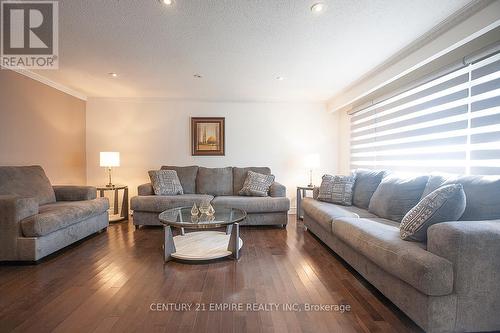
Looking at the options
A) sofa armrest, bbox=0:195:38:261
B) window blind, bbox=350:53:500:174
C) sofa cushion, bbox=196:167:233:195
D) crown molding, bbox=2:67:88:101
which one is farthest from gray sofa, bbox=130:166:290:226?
crown molding, bbox=2:67:88:101

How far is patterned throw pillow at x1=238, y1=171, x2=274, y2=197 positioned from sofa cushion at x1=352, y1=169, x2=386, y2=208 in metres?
1.42

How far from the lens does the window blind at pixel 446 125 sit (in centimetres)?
211

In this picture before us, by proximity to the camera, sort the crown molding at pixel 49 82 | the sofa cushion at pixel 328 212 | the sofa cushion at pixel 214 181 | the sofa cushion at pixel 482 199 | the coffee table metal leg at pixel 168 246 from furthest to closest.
Result: the sofa cushion at pixel 214 181
the crown molding at pixel 49 82
the sofa cushion at pixel 328 212
the coffee table metal leg at pixel 168 246
the sofa cushion at pixel 482 199

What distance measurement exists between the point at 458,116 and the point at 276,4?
2.05 meters

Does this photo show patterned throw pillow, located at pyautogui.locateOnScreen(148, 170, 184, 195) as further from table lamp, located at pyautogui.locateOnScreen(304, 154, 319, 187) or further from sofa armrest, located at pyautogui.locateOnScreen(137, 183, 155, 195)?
table lamp, located at pyautogui.locateOnScreen(304, 154, 319, 187)

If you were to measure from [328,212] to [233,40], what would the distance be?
2117 mm

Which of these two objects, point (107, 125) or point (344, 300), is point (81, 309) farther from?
point (107, 125)

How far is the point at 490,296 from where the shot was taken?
140cm

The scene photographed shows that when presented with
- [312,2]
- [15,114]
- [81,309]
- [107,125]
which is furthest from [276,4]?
[107,125]

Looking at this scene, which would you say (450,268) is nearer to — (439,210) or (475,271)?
(475,271)

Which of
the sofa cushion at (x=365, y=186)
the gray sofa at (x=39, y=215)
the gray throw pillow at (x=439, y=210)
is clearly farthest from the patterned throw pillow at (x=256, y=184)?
the gray throw pillow at (x=439, y=210)

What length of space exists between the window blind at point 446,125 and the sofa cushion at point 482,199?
0.45 m

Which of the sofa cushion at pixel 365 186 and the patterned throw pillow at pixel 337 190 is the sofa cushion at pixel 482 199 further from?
the patterned throw pillow at pixel 337 190

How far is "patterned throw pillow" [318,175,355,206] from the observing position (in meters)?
3.29
